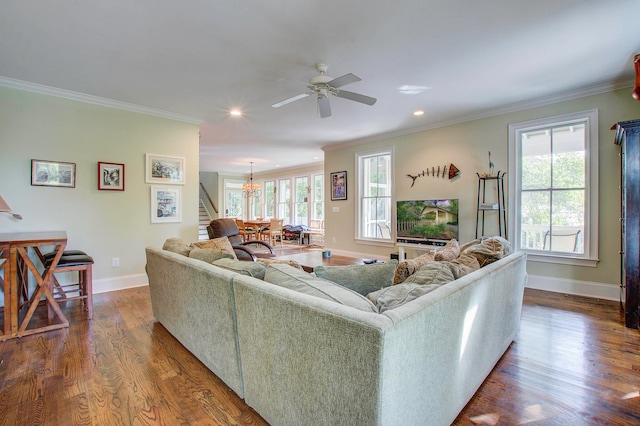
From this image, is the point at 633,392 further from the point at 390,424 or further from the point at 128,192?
the point at 128,192

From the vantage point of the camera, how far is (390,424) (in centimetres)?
98

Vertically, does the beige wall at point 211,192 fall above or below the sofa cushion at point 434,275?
above

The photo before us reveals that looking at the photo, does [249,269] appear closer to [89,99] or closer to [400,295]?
[400,295]

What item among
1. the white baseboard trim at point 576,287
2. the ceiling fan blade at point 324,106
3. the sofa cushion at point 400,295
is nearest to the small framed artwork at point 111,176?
the ceiling fan blade at point 324,106

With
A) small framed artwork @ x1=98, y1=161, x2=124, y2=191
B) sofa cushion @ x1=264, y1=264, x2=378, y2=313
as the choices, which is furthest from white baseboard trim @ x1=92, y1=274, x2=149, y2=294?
sofa cushion @ x1=264, y1=264, x2=378, y2=313

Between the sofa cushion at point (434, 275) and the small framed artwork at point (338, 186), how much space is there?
16.7 feet

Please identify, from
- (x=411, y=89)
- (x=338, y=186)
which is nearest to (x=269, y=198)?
(x=338, y=186)

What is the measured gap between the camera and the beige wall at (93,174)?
11.2 feet

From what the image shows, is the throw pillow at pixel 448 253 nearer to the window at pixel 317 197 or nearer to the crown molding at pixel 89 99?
the crown molding at pixel 89 99

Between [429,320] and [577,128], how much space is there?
4.32m

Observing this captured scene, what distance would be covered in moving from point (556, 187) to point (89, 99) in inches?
249

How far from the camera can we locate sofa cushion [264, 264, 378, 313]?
1178 mm

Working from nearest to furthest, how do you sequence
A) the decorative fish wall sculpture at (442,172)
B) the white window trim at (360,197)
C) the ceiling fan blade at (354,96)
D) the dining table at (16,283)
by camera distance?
the dining table at (16,283) < the ceiling fan blade at (354,96) < the decorative fish wall sculpture at (442,172) < the white window trim at (360,197)

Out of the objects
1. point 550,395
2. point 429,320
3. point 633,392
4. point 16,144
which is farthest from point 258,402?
point 16,144
